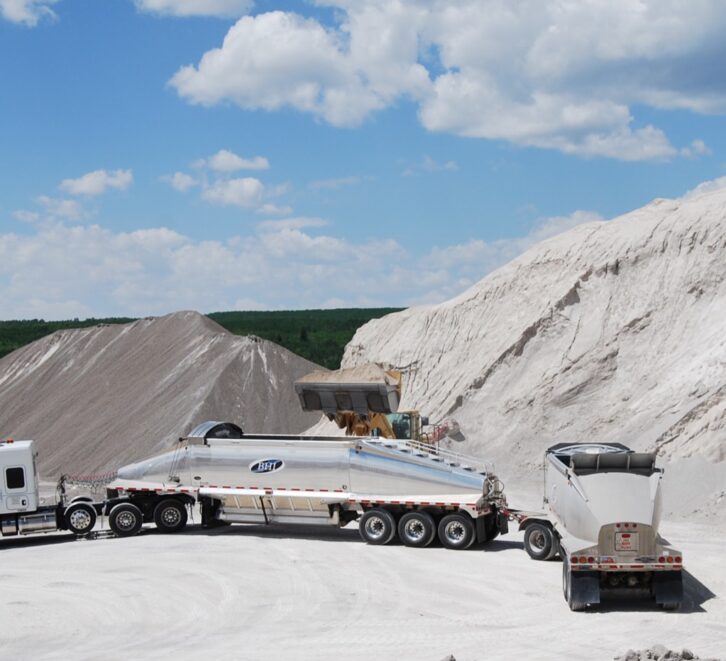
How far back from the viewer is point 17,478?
2338cm

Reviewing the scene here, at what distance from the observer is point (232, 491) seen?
23.8m

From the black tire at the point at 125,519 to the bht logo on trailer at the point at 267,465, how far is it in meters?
3.29

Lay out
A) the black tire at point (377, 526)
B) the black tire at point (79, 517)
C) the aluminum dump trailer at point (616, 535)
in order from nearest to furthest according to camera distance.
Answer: the aluminum dump trailer at point (616, 535), the black tire at point (377, 526), the black tire at point (79, 517)

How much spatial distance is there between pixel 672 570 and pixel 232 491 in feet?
37.4

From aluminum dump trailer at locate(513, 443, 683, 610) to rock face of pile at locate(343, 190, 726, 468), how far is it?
45.5ft

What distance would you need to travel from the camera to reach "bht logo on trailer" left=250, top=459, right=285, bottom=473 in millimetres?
23375

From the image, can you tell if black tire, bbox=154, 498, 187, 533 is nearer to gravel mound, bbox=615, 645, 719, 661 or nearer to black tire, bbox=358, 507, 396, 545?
black tire, bbox=358, 507, 396, 545

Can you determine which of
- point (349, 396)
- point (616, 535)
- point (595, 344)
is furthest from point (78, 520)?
point (595, 344)

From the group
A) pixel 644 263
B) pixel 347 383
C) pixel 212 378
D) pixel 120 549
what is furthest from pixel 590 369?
pixel 212 378

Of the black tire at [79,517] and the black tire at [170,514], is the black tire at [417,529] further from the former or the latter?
the black tire at [79,517]

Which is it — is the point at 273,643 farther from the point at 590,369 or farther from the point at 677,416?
the point at 590,369

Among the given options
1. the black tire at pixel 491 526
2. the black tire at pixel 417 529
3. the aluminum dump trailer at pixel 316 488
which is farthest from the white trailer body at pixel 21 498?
the black tire at pixel 491 526

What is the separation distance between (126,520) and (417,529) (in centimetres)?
744

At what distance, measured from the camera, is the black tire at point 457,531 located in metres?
21.4
